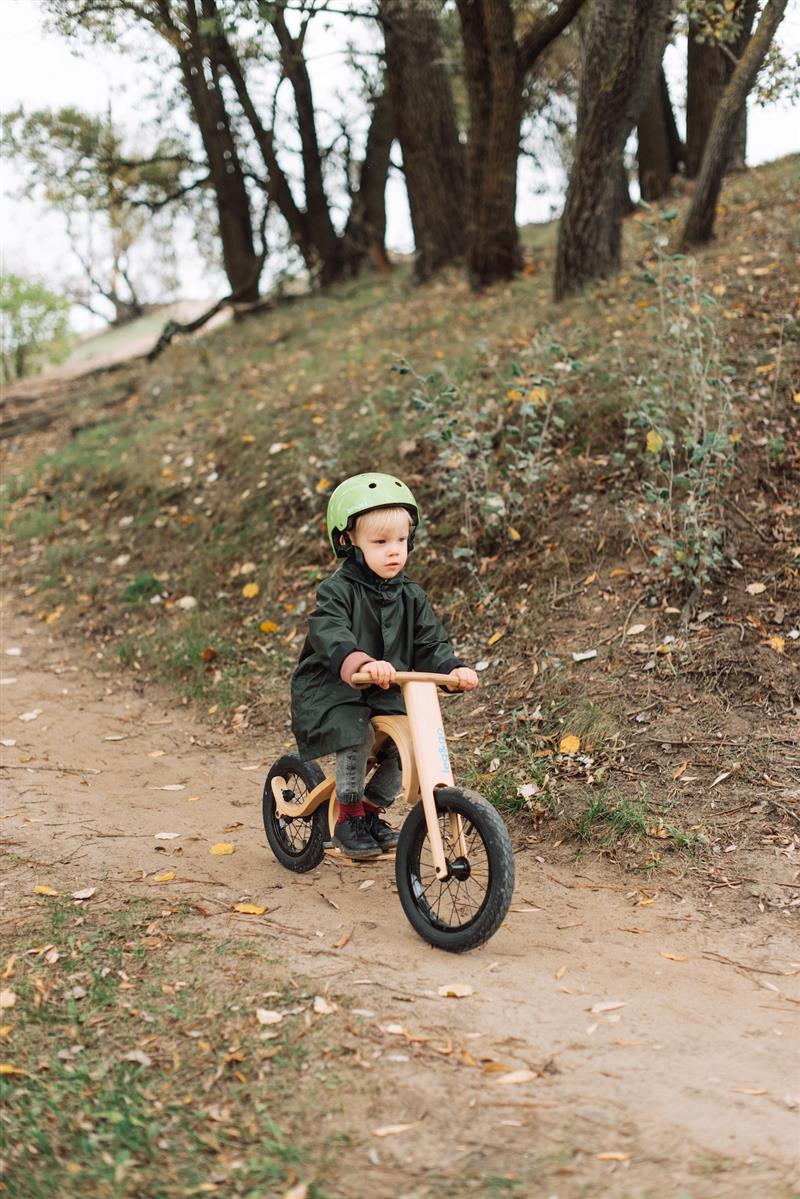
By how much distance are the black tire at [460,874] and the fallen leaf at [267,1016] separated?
0.67 meters

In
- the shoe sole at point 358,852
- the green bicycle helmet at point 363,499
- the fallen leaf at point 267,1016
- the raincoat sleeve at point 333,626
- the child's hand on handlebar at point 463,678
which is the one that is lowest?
the fallen leaf at point 267,1016

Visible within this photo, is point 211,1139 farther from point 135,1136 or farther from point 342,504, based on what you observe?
point 342,504

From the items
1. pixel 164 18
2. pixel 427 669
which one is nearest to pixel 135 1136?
pixel 427 669

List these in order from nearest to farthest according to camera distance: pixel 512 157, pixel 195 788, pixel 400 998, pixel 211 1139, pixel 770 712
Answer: pixel 211 1139 < pixel 400 998 < pixel 770 712 < pixel 195 788 < pixel 512 157

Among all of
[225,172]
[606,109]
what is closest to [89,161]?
[225,172]

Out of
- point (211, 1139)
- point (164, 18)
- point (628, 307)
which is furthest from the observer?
point (164, 18)

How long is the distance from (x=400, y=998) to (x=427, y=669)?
4.21 ft

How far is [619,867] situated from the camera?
4352mm

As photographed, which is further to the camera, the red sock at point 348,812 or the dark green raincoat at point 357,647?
the red sock at point 348,812

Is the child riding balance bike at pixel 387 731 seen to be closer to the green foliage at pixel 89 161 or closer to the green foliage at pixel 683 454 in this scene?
the green foliage at pixel 683 454

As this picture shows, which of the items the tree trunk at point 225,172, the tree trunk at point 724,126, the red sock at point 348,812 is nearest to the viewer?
the red sock at point 348,812

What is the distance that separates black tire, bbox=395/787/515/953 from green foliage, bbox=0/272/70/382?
98.9 ft

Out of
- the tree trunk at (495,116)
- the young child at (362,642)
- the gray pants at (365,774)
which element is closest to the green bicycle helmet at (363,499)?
the young child at (362,642)

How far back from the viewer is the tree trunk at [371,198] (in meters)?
16.4
